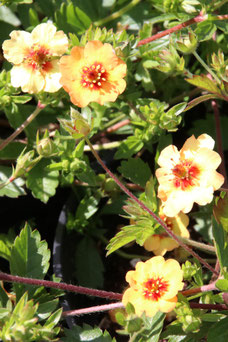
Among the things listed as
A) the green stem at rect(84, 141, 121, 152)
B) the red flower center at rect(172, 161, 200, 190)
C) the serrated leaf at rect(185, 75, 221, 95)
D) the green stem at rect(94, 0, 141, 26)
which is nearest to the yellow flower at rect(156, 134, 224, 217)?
the red flower center at rect(172, 161, 200, 190)

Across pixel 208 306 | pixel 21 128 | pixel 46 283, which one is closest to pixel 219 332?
pixel 208 306

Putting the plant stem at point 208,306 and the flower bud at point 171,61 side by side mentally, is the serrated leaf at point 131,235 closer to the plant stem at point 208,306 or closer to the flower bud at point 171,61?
the plant stem at point 208,306

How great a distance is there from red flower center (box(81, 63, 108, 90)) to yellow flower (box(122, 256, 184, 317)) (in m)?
0.48

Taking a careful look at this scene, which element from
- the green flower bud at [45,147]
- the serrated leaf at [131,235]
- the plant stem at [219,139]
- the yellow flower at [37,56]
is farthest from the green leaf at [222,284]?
the yellow flower at [37,56]

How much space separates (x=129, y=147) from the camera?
1.53m

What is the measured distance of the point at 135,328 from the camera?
1105 mm

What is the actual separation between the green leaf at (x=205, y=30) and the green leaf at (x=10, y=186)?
26.5 inches

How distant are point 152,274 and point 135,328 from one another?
169 mm

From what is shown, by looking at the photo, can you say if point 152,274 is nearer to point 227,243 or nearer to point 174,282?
point 174,282

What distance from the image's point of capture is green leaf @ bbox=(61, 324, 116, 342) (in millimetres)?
1278

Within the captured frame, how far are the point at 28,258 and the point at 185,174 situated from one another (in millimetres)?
463

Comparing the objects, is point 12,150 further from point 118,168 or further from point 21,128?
point 118,168

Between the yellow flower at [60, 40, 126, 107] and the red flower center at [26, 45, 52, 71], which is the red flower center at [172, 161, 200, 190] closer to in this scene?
the yellow flower at [60, 40, 126, 107]

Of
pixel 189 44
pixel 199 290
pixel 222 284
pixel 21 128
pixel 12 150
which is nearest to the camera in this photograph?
pixel 222 284
